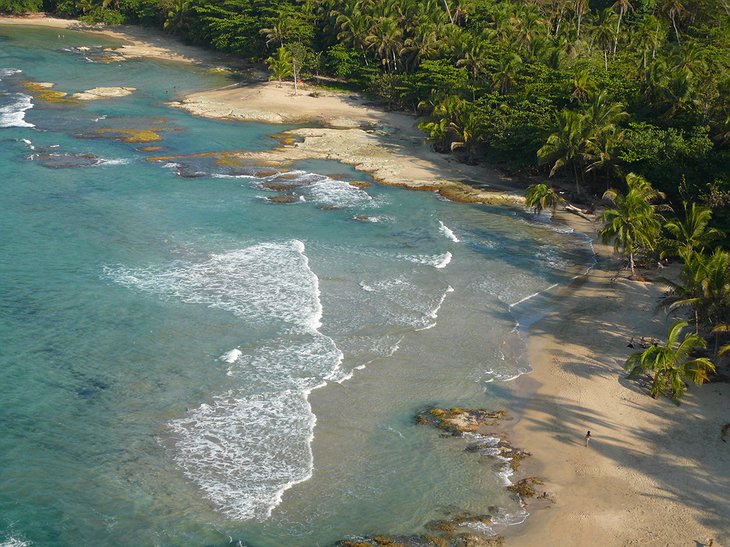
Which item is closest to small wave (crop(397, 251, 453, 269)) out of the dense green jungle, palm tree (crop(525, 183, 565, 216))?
palm tree (crop(525, 183, 565, 216))

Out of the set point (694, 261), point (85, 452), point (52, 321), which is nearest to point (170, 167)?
point (52, 321)

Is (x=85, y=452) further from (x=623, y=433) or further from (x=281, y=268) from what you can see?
(x=623, y=433)

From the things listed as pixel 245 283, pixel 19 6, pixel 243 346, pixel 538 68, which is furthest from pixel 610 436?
pixel 19 6

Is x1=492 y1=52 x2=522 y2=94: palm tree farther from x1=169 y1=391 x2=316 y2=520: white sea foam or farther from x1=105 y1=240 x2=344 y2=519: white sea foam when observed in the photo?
x1=169 y1=391 x2=316 y2=520: white sea foam

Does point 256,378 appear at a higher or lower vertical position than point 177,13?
lower

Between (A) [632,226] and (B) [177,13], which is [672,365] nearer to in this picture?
(A) [632,226]

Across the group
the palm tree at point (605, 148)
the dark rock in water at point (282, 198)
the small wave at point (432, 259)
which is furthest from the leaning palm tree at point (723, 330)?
the dark rock in water at point (282, 198)
